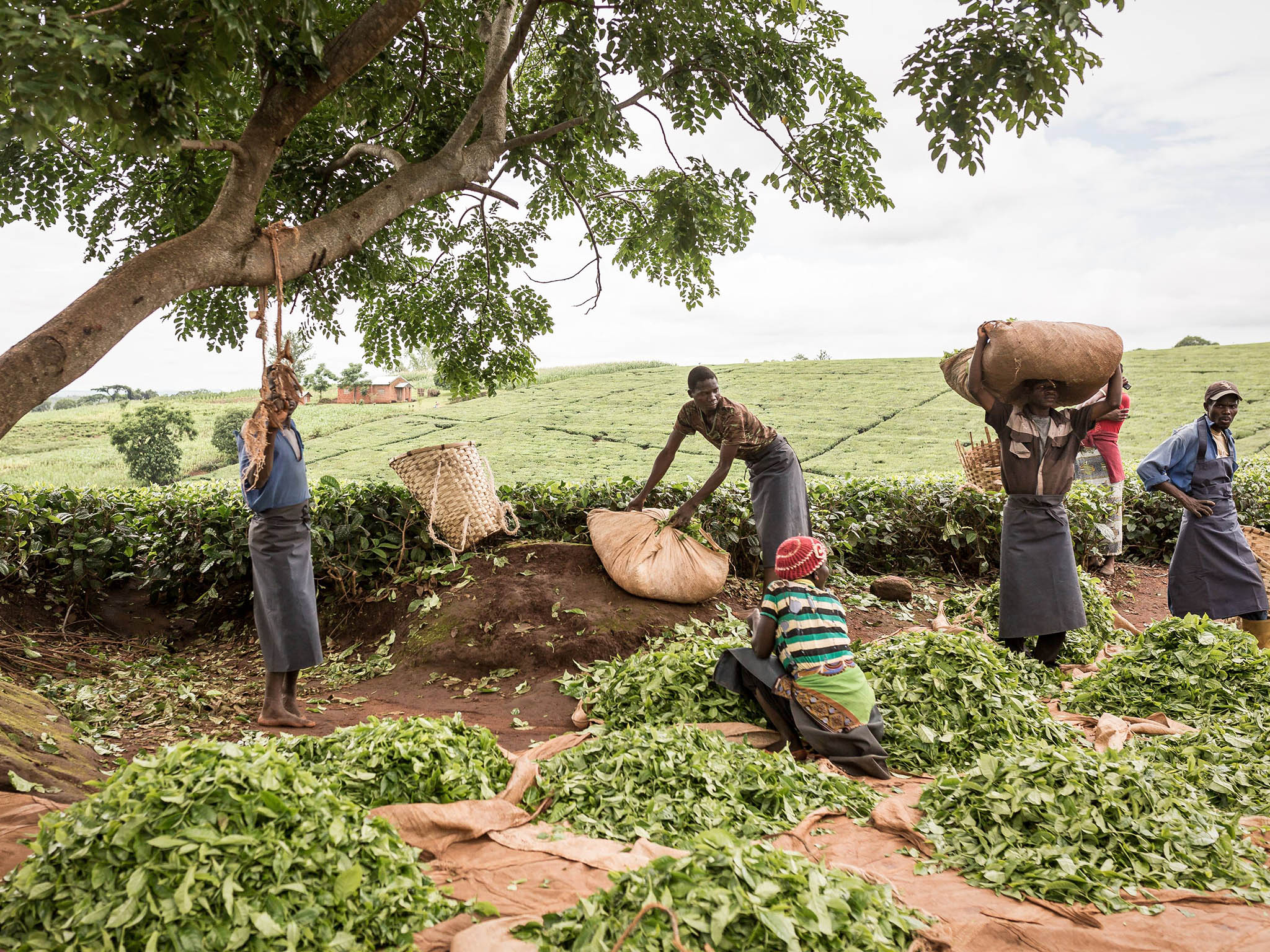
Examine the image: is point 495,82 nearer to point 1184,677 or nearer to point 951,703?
point 951,703

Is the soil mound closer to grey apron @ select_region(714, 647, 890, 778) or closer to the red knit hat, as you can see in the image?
grey apron @ select_region(714, 647, 890, 778)

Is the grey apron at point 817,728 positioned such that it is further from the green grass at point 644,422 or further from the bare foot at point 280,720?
the green grass at point 644,422

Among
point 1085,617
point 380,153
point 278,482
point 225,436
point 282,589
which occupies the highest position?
point 380,153

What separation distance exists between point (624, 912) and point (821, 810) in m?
1.14

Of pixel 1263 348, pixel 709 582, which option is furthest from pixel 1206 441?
pixel 1263 348

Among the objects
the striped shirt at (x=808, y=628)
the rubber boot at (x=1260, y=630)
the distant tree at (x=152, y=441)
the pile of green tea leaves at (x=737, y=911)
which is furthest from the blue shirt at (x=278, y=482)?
the distant tree at (x=152, y=441)

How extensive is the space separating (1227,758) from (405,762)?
3.07m

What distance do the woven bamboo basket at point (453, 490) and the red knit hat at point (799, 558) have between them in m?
2.82

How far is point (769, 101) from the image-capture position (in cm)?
626

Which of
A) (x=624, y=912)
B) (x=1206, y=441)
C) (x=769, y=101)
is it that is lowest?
(x=624, y=912)

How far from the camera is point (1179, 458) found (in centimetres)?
487

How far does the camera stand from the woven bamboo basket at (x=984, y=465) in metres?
6.70

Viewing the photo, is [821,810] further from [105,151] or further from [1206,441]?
[105,151]

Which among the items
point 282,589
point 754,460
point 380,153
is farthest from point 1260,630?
point 380,153
